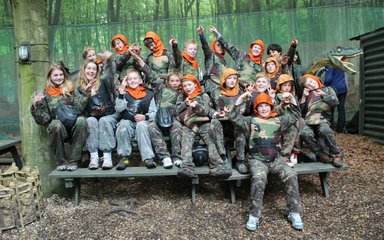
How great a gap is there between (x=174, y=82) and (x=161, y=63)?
0.71 m

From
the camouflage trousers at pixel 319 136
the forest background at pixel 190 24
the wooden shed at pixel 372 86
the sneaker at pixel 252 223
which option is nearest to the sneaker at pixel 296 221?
the sneaker at pixel 252 223

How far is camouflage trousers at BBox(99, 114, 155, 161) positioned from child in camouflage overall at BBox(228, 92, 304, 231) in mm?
1039

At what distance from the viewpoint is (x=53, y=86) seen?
421cm

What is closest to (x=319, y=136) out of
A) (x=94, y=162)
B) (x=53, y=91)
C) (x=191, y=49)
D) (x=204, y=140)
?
(x=204, y=140)

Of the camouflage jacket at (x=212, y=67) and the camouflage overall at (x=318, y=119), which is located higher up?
the camouflage jacket at (x=212, y=67)

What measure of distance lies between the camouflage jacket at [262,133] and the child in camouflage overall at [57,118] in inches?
70.5

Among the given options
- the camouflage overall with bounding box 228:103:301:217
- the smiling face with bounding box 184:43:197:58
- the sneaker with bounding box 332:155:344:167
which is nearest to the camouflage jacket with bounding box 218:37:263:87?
the smiling face with bounding box 184:43:197:58

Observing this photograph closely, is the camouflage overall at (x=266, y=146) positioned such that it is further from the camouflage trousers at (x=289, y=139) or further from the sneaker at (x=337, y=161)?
the sneaker at (x=337, y=161)

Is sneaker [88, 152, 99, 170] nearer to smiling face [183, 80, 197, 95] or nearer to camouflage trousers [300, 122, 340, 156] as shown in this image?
smiling face [183, 80, 197, 95]

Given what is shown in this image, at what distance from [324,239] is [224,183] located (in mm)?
1555

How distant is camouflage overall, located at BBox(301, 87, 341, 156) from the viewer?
4.24 metres

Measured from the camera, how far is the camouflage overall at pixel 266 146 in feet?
11.9

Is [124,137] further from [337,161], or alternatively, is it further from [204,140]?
[337,161]

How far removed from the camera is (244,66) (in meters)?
5.23
